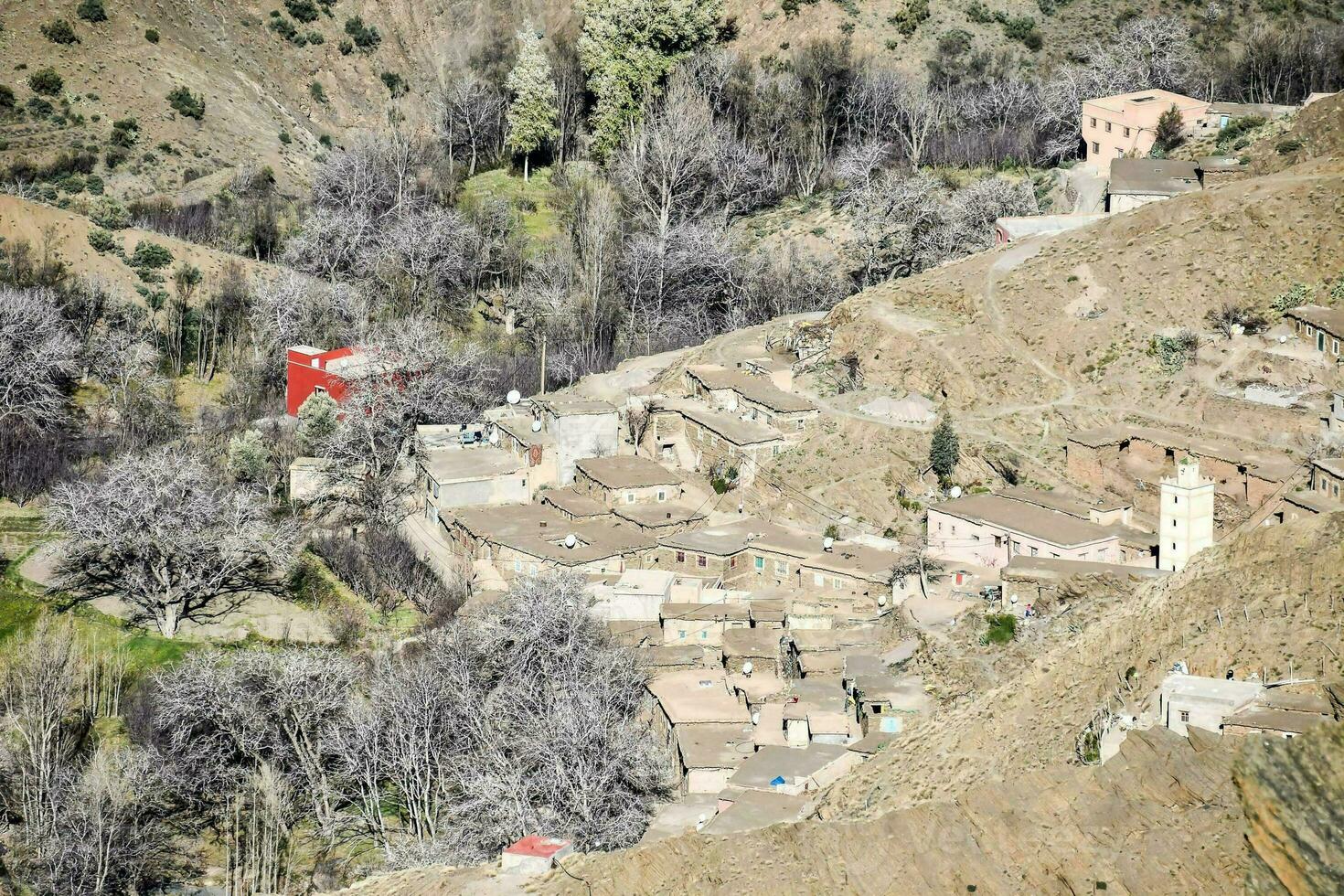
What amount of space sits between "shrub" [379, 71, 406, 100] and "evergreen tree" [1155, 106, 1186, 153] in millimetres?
42480


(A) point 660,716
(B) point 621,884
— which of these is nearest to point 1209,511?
(A) point 660,716

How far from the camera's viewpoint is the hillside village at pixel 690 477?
3178cm

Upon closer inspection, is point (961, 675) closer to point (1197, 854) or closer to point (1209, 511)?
point (1209, 511)

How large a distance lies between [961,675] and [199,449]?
27920 mm

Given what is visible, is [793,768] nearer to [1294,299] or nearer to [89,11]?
[1294,299]

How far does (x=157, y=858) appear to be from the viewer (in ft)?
134

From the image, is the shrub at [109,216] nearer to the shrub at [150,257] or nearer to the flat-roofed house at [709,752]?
the shrub at [150,257]

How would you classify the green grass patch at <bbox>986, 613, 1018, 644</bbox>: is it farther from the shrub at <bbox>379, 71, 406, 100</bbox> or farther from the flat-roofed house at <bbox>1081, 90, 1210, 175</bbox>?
the shrub at <bbox>379, 71, 406, 100</bbox>

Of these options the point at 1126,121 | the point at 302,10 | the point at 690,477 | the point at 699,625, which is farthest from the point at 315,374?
the point at 302,10

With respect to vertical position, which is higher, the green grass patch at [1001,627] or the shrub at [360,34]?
the green grass patch at [1001,627]

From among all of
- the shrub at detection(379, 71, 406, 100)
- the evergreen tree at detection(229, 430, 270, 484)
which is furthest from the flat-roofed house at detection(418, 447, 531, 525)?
the shrub at detection(379, 71, 406, 100)

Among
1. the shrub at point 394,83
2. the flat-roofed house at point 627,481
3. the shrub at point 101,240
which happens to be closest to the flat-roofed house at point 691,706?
the flat-roofed house at point 627,481

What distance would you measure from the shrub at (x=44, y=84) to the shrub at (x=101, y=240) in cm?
1214

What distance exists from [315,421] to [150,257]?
15654 mm
